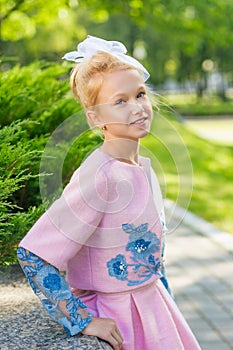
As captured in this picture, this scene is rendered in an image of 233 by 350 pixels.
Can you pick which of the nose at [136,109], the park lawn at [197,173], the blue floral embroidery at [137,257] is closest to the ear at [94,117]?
the nose at [136,109]

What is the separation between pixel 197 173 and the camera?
525 inches

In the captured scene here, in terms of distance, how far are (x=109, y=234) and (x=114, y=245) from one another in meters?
0.04

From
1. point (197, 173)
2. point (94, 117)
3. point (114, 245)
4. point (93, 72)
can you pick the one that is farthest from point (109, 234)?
point (197, 173)

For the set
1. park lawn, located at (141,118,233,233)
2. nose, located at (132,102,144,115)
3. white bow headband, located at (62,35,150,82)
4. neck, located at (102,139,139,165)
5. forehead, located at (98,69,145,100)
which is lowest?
park lawn, located at (141,118,233,233)

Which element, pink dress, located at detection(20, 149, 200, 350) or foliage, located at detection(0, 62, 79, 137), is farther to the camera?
foliage, located at detection(0, 62, 79, 137)

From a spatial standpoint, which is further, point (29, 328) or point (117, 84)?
point (29, 328)

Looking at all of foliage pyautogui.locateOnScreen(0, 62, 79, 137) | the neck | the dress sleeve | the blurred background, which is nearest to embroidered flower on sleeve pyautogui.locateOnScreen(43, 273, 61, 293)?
the dress sleeve

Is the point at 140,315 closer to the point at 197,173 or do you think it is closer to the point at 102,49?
the point at 102,49

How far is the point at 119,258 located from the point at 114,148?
353 millimetres

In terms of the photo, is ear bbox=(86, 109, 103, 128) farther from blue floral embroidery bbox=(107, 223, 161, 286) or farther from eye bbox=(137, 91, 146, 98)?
blue floral embroidery bbox=(107, 223, 161, 286)

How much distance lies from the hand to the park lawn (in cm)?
48

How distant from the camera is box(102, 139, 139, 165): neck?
246 cm

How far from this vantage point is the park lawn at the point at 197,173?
2562mm

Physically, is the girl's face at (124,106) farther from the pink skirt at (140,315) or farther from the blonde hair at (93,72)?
the pink skirt at (140,315)
